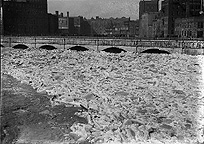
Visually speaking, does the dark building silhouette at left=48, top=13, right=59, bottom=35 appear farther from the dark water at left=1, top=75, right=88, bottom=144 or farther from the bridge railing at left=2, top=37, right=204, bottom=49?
the dark water at left=1, top=75, right=88, bottom=144

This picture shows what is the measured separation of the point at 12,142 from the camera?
25.5ft

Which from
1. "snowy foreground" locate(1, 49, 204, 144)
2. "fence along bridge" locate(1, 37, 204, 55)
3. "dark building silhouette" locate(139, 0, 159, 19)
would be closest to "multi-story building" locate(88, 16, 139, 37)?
"dark building silhouette" locate(139, 0, 159, 19)

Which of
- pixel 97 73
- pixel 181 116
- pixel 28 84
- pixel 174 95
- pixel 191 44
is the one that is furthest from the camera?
pixel 191 44

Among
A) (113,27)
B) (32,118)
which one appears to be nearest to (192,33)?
(32,118)

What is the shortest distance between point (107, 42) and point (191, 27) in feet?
94.6

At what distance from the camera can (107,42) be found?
3616 cm

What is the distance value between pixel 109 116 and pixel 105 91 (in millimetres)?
3436

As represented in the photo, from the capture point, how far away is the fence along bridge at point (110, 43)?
2842 cm

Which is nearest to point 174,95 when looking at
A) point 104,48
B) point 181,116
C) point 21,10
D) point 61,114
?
point 181,116

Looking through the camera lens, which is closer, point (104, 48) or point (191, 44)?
point (191, 44)

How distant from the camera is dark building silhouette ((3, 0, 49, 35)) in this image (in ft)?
251

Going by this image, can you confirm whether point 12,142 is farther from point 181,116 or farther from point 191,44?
point 191,44

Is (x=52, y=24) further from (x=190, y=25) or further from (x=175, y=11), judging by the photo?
(x=190, y=25)

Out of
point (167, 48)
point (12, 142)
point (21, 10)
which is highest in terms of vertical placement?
point (21, 10)
